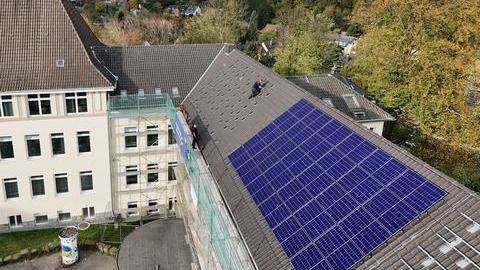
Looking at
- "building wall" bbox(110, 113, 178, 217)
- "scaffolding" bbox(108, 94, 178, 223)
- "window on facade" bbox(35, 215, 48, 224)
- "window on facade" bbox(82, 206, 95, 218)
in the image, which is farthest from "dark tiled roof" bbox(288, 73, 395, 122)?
"window on facade" bbox(35, 215, 48, 224)

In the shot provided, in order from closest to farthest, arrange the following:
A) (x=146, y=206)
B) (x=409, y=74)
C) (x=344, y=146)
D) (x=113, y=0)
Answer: (x=344, y=146)
(x=409, y=74)
(x=146, y=206)
(x=113, y=0)

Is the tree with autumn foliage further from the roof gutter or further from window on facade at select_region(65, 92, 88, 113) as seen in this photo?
window on facade at select_region(65, 92, 88, 113)

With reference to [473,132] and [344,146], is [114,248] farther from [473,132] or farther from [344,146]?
[473,132]

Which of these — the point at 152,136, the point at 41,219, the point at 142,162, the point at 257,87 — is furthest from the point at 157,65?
the point at 41,219

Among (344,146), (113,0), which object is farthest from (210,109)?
(113,0)

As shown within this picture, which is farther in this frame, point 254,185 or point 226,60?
point 226,60

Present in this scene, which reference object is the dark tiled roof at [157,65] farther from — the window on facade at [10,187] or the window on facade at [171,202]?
the window on facade at [10,187]
